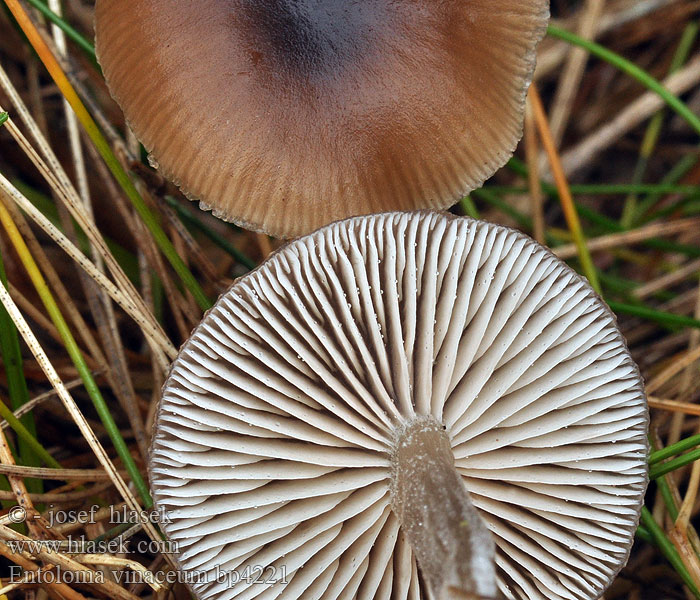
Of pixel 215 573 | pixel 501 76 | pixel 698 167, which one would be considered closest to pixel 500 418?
pixel 215 573

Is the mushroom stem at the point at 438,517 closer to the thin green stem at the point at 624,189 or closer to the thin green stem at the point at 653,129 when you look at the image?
the thin green stem at the point at 624,189

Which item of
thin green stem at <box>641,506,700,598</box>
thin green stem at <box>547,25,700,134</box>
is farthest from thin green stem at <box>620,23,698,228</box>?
thin green stem at <box>641,506,700,598</box>

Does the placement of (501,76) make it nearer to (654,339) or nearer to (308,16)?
(308,16)

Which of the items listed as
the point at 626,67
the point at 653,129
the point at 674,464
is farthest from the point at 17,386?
the point at 653,129

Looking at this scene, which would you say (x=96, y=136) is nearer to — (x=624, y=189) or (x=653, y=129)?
(x=624, y=189)

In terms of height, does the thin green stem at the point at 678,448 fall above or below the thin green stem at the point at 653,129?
below

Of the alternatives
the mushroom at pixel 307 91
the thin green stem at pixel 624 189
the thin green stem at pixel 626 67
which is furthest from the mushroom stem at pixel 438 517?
the thin green stem at pixel 626 67
